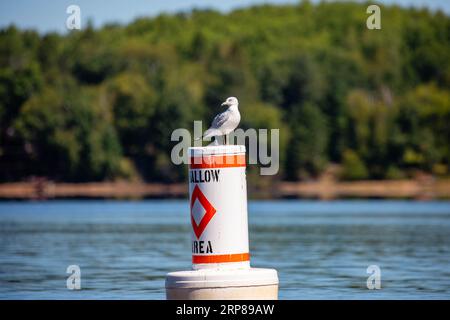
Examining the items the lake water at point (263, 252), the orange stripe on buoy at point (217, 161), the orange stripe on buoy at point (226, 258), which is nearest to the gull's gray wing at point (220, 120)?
the orange stripe on buoy at point (217, 161)

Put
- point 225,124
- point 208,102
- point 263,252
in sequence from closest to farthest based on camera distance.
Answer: point 225,124 < point 263,252 < point 208,102

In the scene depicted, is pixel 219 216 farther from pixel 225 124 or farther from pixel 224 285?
pixel 225 124

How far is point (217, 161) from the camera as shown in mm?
15477

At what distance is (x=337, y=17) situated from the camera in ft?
653

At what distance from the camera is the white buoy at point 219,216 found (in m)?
15.4

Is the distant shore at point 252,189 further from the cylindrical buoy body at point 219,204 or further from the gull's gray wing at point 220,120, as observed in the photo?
the cylindrical buoy body at point 219,204

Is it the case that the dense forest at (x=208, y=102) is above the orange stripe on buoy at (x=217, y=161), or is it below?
above

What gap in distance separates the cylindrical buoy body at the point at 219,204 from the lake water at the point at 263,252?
7407 mm

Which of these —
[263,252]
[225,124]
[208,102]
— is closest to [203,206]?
[225,124]

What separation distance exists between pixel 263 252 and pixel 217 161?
2138cm

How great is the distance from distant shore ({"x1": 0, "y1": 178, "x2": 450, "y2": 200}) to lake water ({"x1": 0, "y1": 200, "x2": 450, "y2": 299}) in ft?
142

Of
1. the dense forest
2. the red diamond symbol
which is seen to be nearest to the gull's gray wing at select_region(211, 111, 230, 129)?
the red diamond symbol
